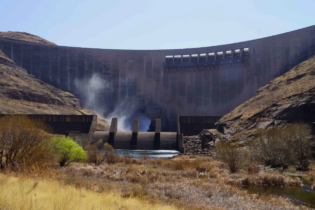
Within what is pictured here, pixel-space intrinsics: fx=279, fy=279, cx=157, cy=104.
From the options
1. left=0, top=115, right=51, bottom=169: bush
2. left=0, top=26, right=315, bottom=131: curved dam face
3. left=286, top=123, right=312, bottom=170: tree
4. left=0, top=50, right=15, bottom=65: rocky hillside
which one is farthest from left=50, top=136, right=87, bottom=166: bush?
left=0, top=50, right=15, bottom=65: rocky hillside

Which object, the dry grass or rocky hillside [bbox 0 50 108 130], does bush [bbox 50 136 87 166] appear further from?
rocky hillside [bbox 0 50 108 130]

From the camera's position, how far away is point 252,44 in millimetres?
62625

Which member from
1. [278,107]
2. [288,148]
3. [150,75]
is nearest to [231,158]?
[288,148]

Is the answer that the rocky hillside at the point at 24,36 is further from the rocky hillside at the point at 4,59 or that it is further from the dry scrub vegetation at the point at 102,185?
the dry scrub vegetation at the point at 102,185

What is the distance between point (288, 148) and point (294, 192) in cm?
802

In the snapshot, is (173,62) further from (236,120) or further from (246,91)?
(236,120)

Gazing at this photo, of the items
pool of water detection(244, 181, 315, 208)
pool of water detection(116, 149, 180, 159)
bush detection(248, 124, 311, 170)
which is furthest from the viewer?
pool of water detection(116, 149, 180, 159)

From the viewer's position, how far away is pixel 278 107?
114ft

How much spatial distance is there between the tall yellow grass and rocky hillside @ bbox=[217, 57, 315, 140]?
26.8 m

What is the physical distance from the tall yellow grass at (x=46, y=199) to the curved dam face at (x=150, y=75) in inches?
2240

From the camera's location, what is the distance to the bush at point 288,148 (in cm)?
2198

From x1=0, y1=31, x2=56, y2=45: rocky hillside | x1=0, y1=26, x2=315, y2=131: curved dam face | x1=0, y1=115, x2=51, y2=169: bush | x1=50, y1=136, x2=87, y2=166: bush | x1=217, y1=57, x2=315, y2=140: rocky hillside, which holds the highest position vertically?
x1=0, y1=31, x2=56, y2=45: rocky hillside

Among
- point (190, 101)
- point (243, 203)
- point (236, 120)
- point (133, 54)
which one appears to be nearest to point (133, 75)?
point (133, 54)

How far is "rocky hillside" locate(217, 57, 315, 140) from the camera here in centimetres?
3128
